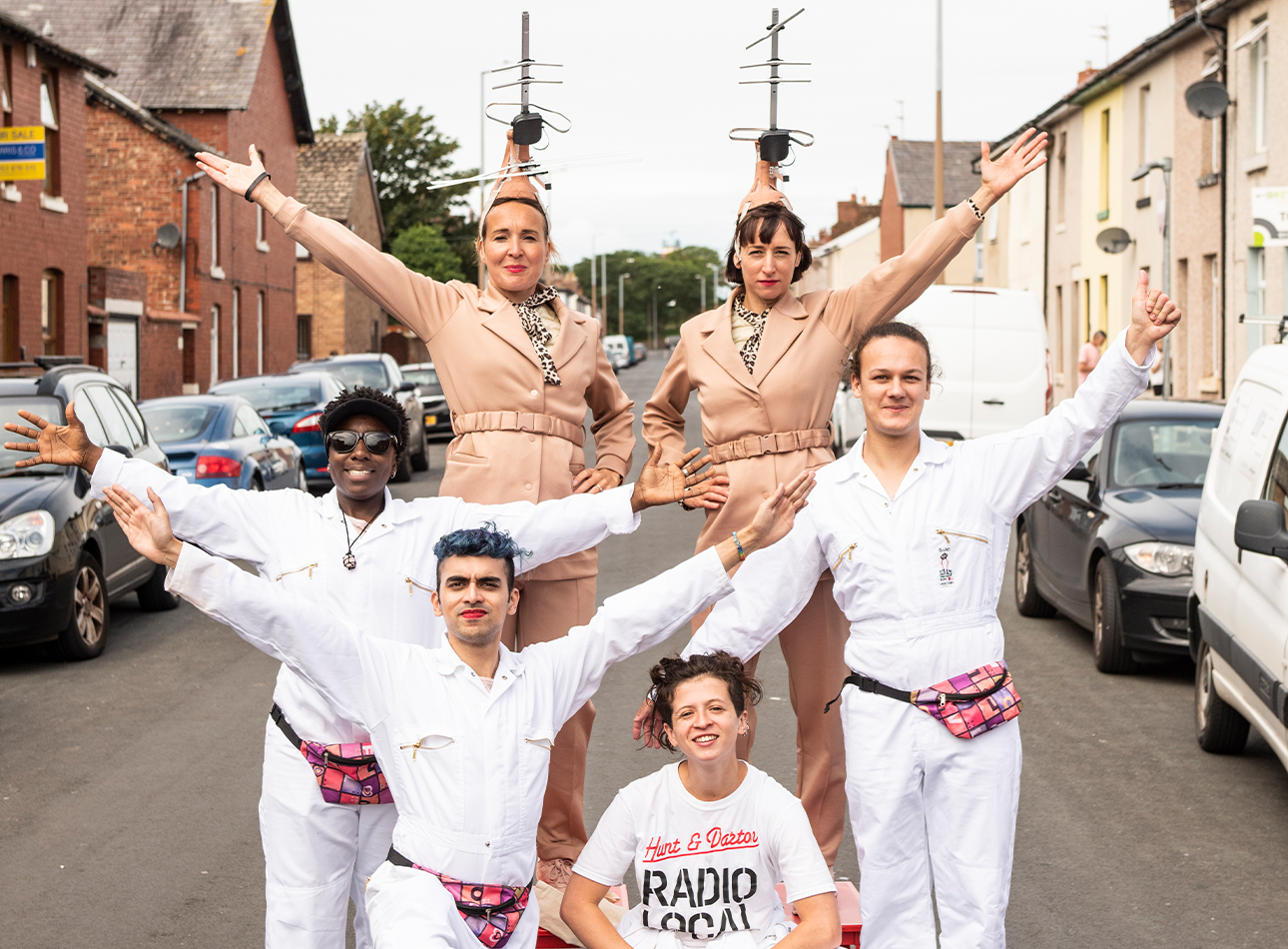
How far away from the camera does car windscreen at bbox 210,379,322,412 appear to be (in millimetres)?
19984

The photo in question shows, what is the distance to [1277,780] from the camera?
7.04 m

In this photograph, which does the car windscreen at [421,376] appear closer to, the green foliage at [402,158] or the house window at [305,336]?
the house window at [305,336]

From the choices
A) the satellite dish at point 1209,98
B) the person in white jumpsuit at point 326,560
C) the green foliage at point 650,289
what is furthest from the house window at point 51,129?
the green foliage at point 650,289

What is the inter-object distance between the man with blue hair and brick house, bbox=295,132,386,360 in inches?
1820

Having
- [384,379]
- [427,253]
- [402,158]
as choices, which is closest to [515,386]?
[384,379]

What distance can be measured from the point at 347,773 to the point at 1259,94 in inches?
892

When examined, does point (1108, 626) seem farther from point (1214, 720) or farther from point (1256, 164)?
point (1256, 164)

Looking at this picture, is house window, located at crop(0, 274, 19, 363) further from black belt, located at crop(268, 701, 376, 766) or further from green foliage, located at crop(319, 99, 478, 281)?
green foliage, located at crop(319, 99, 478, 281)

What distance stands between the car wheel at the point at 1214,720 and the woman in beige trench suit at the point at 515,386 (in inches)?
149

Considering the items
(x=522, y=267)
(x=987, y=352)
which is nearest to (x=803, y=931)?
(x=522, y=267)

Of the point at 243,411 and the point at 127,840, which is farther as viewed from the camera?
the point at 243,411

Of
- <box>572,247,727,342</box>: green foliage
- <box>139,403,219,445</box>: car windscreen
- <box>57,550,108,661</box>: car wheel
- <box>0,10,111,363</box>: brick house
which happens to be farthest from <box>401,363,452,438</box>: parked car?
<box>572,247,727,342</box>: green foliage

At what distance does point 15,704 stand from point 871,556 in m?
6.62

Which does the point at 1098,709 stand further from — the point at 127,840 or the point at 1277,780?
the point at 127,840
